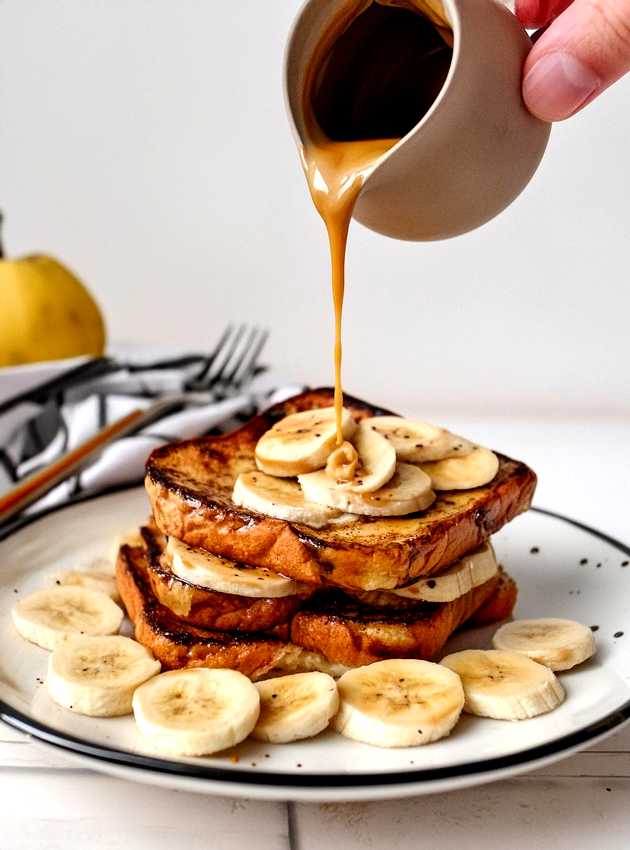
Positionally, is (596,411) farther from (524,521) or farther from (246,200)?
(524,521)

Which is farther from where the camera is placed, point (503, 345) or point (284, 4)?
point (503, 345)

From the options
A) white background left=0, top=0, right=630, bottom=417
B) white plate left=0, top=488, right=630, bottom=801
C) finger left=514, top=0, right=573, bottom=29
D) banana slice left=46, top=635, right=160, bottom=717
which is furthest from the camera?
white background left=0, top=0, right=630, bottom=417

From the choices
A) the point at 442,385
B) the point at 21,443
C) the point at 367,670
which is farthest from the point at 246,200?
the point at 367,670

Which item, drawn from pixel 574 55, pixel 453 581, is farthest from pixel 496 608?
pixel 574 55

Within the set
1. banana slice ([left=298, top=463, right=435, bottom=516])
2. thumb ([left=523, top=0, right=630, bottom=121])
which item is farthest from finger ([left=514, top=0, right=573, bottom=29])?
banana slice ([left=298, top=463, right=435, bottom=516])

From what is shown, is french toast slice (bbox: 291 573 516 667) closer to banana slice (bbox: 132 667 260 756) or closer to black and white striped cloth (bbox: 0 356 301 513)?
banana slice (bbox: 132 667 260 756)

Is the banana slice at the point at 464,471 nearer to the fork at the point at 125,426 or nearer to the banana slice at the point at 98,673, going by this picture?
the banana slice at the point at 98,673
